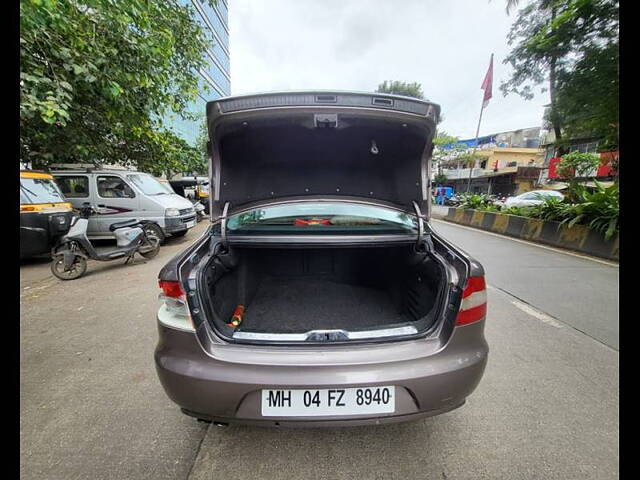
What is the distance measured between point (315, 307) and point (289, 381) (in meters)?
1.15

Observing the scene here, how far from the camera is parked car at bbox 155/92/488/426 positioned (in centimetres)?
124

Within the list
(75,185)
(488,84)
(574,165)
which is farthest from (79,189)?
(488,84)

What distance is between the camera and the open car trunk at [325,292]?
4.86ft

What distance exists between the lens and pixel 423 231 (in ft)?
6.41

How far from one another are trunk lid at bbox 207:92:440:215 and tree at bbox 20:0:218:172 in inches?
117

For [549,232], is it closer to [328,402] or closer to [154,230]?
[328,402]

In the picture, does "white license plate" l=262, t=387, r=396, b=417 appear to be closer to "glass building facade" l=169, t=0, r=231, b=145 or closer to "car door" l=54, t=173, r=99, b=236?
"car door" l=54, t=173, r=99, b=236

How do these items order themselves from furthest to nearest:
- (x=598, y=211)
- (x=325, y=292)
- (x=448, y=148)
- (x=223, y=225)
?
1. (x=448, y=148)
2. (x=598, y=211)
3. (x=325, y=292)
4. (x=223, y=225)

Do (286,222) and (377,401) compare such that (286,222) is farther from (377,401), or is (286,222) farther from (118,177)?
(118,177)

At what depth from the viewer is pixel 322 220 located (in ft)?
7.47

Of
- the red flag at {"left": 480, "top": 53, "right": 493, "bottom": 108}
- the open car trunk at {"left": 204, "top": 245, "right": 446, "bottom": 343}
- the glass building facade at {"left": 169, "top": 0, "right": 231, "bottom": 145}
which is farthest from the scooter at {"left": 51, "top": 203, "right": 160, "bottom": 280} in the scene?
the glass building facade at {"left": 169, "top": 0, "right": 231, "bottom": 145}

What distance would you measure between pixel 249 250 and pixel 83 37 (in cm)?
479
